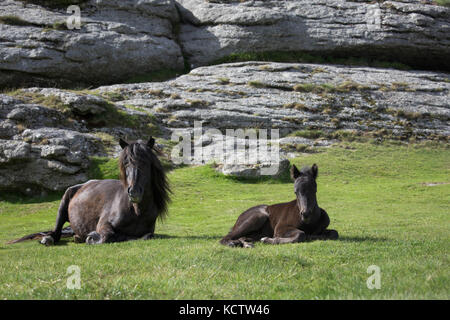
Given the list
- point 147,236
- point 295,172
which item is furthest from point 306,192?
point 147,236

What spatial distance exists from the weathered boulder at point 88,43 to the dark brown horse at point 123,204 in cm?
3488

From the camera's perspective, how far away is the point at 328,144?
3391cm

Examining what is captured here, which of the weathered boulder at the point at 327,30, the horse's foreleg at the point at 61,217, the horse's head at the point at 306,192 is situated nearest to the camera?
the horse's head at the point at 306,192

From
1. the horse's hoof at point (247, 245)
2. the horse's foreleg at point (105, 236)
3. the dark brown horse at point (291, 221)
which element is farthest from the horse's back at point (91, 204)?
the horse's hoof at point (247, 245)

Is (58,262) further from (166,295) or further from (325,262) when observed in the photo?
(325,262)

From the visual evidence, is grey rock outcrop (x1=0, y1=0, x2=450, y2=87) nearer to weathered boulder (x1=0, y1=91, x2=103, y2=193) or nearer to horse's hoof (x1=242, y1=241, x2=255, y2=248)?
weathered boulder (x1=0, y1=91, x2=103, y2=193)

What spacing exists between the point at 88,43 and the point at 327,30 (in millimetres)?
28316

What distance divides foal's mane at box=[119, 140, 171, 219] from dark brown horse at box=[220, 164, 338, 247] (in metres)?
2.11

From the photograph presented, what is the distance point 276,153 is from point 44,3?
1400 inches

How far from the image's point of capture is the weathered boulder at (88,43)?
4100cm

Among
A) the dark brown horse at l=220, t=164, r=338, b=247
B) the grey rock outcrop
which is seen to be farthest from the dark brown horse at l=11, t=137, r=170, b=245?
the grey rock outcrop

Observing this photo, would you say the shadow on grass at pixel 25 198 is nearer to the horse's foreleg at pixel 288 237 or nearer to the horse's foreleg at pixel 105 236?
the horse's foreleg at pixel 105 236

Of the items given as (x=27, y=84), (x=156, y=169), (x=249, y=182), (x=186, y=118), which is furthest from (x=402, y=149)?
(x=27, y=84)

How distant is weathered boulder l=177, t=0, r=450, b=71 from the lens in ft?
160
